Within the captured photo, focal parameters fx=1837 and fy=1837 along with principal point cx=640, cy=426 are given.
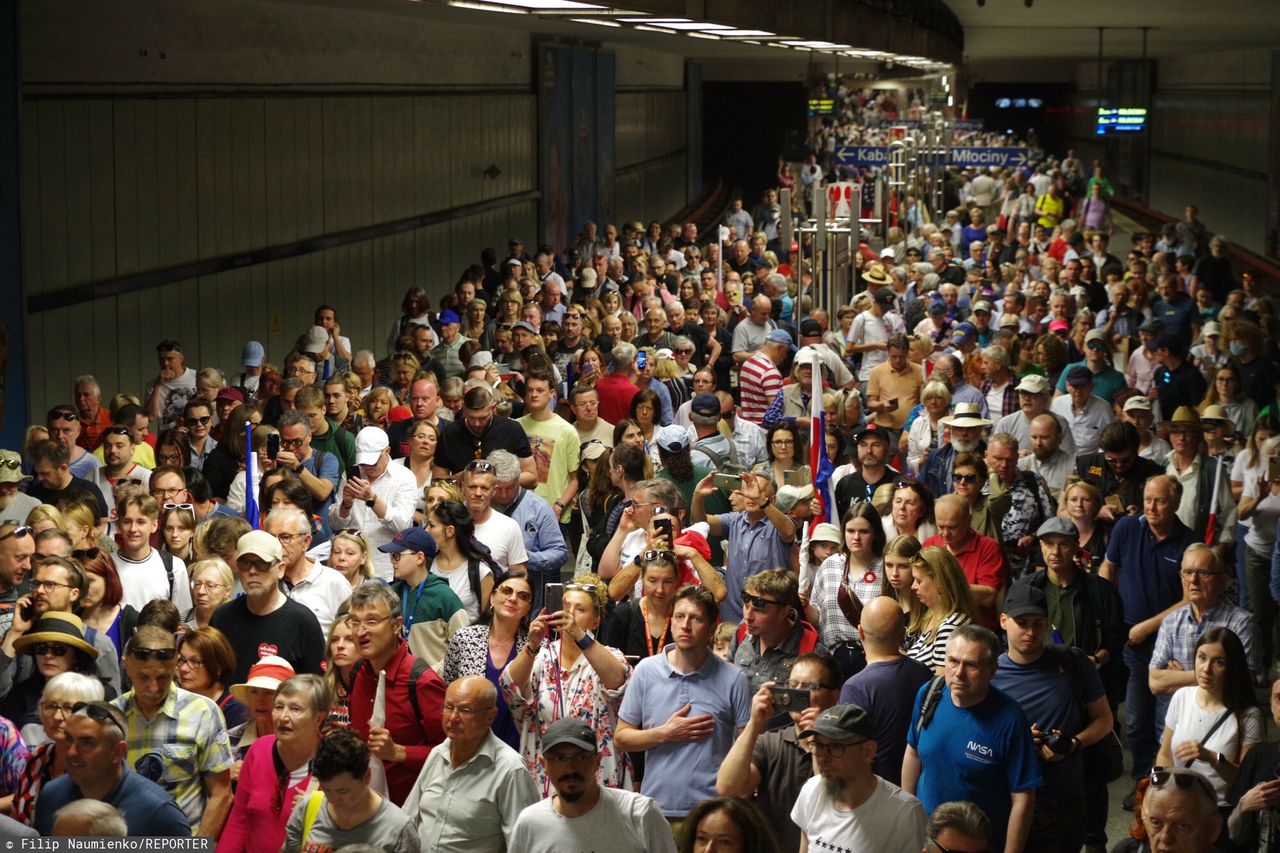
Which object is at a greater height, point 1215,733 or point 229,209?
point 229,209

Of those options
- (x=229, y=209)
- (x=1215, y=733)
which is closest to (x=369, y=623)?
(x=1215, y=733)

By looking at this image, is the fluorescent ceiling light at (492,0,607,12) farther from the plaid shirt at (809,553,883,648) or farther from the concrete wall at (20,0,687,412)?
the plaid shirt at (809,553,883,648)

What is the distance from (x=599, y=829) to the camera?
19.3ft

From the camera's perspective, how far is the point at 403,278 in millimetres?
24250

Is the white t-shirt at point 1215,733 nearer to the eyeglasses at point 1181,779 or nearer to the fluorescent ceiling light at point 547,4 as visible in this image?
the eyeglasses at point 1181,779

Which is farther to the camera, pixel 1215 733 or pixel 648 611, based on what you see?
pixel 648 611

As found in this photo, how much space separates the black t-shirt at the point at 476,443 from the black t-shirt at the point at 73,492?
214 cm

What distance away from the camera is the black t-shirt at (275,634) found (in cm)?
775

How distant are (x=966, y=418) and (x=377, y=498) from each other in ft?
12.1

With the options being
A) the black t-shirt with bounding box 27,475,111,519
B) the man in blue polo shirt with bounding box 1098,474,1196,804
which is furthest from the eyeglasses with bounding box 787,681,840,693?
the black t-shirt with bounding box 27,475,111,519

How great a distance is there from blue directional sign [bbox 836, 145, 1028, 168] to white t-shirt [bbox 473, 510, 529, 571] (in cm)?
1814

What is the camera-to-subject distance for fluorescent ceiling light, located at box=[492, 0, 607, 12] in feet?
41.1

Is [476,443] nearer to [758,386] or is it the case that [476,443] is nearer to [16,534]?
[758,386]

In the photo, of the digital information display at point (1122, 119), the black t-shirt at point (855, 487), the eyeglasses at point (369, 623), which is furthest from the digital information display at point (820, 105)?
the eyeglasses at point (369, 623)
